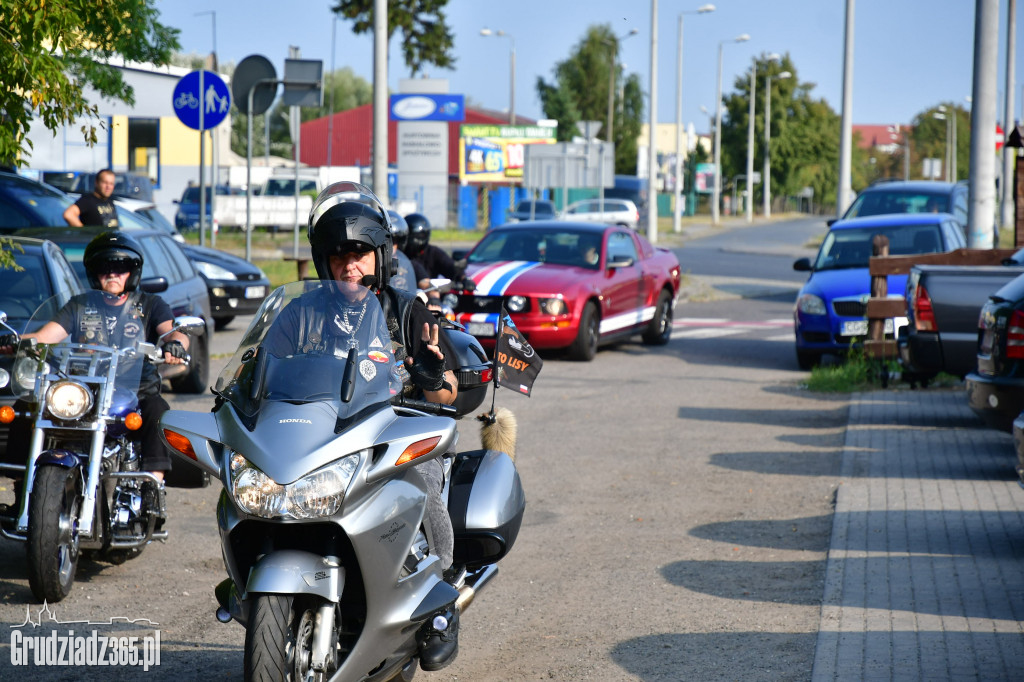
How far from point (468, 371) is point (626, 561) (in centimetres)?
211

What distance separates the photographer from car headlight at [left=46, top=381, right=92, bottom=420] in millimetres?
5754

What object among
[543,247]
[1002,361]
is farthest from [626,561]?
[543,247]

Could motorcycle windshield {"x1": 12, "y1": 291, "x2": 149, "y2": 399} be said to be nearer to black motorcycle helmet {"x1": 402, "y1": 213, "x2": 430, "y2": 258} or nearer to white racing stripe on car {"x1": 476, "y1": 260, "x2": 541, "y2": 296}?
black motorcycle helmet {"x1": 402, "y1": 213, "x2": 430, "y2": 258}

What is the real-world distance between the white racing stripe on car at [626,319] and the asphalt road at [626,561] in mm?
3043

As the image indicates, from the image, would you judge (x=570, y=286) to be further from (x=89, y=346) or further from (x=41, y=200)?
(x=89, y=346)

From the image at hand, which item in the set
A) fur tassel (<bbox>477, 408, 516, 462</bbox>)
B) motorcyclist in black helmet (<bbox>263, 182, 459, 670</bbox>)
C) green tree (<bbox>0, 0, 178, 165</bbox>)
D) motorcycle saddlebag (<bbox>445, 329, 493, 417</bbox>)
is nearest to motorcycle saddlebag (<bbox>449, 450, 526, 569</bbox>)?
motorcyclist in black helmet (<bbox>263, 182, 459, 670</bbox>)

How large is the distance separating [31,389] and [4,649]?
1.27 meters

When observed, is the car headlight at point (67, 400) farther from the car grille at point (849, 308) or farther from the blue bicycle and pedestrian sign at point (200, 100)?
the blue bicycle and pedestrian sign at point (200, 100)

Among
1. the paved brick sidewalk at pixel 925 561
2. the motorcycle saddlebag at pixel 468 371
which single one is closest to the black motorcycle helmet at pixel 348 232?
the motorcycle saddlebag at pixel 468 371

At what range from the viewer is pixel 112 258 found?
242 inches

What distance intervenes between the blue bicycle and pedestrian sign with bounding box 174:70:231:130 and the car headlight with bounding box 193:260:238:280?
5.48 feet

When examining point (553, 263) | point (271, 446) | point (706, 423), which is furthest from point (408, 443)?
point (553, 263)

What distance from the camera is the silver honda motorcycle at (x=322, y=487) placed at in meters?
3.65

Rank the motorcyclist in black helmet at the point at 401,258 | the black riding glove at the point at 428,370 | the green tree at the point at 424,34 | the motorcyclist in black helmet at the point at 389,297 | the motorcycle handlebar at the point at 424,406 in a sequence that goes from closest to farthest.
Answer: the motorcycle handlebar at the point at 424,406
the motorcyclist in black helmet at the point at 389,297
the black riding glove at the point at 428,370
the motorcyclist in black helmet at the point at 401,258
the green tree at the point at 424,34
